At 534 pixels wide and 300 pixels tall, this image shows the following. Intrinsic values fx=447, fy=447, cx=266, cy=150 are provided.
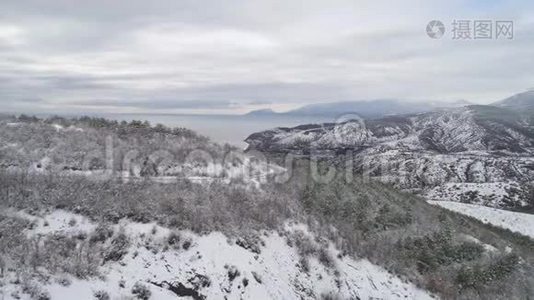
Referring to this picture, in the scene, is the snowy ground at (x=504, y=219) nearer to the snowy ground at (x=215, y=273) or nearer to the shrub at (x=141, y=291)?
the snowy ground at (x=215, y=273)

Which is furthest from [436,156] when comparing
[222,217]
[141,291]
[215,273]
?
[141,291]

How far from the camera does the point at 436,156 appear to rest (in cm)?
10988

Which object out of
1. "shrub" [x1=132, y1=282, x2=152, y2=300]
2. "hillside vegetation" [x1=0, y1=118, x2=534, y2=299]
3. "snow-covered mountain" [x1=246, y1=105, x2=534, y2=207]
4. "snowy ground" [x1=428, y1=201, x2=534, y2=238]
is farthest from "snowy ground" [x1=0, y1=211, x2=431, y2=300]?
"snow-covered mountain" [x1=246, y1=105, x2=534, y2=207]

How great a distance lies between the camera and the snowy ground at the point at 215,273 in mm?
10266

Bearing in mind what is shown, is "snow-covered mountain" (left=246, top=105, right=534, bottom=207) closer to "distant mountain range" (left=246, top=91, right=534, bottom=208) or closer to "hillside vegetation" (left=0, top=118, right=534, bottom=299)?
"distant mountain range" (left=246, top=91, right=534, bottom=208)

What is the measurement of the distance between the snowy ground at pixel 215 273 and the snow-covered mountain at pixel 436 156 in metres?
42.0

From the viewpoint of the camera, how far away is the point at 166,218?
1298 cm

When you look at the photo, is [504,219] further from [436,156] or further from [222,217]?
[436,156]

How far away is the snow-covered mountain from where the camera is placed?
6812cm

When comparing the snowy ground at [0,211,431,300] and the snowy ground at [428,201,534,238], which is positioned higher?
the snowy ground at [0,211,431,300]

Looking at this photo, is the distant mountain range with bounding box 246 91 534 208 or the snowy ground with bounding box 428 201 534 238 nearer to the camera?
the snowy ground with bounding box 428 201 534 238

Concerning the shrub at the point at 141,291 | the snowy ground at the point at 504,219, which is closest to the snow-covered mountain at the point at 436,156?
the snowy ground at the point at 504,219

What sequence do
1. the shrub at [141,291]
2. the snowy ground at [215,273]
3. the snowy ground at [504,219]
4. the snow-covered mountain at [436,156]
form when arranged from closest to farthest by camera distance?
the shrub at [141,291]
the snowy ground at [215,273]
the snowy ground at [504,219]
the snow-covered mountain at [436,156]

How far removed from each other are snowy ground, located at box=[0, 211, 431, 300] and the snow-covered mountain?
41972mm
